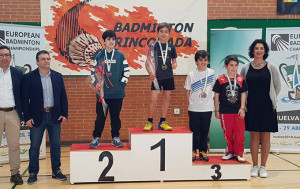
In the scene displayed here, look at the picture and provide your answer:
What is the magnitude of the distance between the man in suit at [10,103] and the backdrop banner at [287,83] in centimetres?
413

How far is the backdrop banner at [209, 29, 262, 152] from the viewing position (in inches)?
209

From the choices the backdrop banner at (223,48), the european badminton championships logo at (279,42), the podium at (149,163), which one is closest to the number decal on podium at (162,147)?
the podium at (149,163)

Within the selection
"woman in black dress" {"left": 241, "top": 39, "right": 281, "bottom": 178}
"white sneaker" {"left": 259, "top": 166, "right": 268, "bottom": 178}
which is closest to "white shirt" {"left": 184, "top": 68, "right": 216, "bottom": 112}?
"woman in black dress" {"left": 241, "top": 39, "right": 281, "bottom": 178}

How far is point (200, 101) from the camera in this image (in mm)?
3801

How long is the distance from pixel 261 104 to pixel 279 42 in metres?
2.04

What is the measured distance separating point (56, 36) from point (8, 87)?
2264 millimetres

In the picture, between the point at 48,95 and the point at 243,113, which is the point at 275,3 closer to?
the point at 243,113

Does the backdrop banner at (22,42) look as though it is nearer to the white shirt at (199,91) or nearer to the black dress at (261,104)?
the white shirt at (199,91)

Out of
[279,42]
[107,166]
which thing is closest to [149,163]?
[107,166]

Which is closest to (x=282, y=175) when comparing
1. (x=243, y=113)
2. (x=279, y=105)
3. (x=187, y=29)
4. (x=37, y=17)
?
(x=243, y=113)

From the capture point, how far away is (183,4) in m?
5.68

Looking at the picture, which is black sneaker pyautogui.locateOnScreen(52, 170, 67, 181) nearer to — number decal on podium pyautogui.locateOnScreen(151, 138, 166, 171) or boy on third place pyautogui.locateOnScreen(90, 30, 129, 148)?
boy on third place pyautogui.locateOnScreen(90, 30, 129, 148)

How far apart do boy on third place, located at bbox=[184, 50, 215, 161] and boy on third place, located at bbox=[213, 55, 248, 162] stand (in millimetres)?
113

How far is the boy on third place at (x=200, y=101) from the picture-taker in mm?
3801
